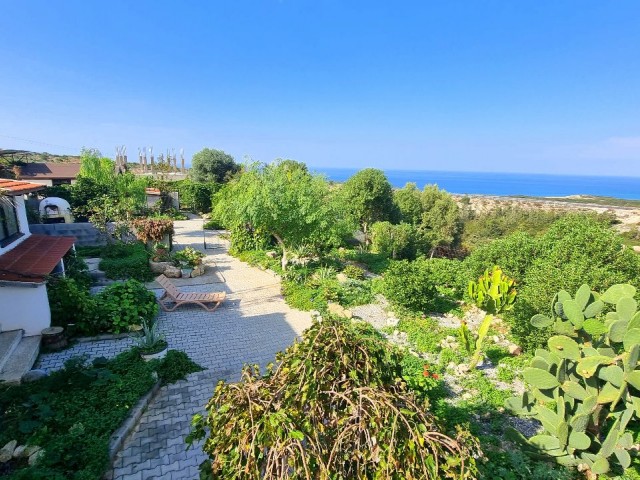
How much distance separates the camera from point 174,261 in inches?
560

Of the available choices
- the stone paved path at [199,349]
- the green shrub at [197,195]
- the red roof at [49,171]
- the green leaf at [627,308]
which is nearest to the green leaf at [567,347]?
the green leaf at [627,308]

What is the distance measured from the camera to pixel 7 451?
433 centimetres

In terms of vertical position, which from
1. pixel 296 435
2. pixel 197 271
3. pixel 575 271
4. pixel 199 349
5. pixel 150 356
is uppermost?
pixel 296 435

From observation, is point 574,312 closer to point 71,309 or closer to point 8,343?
point 8,343

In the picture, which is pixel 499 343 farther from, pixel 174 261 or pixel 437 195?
pixel 437 195

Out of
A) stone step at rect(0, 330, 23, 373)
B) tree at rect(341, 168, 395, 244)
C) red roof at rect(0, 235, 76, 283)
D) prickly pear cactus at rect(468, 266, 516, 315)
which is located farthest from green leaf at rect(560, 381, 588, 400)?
tree at rect(341, 168, 395, 244)

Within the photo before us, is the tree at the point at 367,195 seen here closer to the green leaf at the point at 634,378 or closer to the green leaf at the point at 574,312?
the green leaf at the point at 574,312

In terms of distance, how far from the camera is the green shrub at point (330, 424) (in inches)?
86.4

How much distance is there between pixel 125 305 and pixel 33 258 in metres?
2.60

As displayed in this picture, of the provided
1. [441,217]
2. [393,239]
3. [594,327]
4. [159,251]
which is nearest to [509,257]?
[594,327]

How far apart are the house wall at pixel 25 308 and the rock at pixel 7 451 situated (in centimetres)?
365

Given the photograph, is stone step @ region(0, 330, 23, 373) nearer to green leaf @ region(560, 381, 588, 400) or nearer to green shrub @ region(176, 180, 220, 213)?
green leaf @ region(560, 381, 588, 400)

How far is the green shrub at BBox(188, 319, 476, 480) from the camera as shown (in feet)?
7.20

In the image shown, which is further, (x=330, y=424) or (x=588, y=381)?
(x=588, y=381)
